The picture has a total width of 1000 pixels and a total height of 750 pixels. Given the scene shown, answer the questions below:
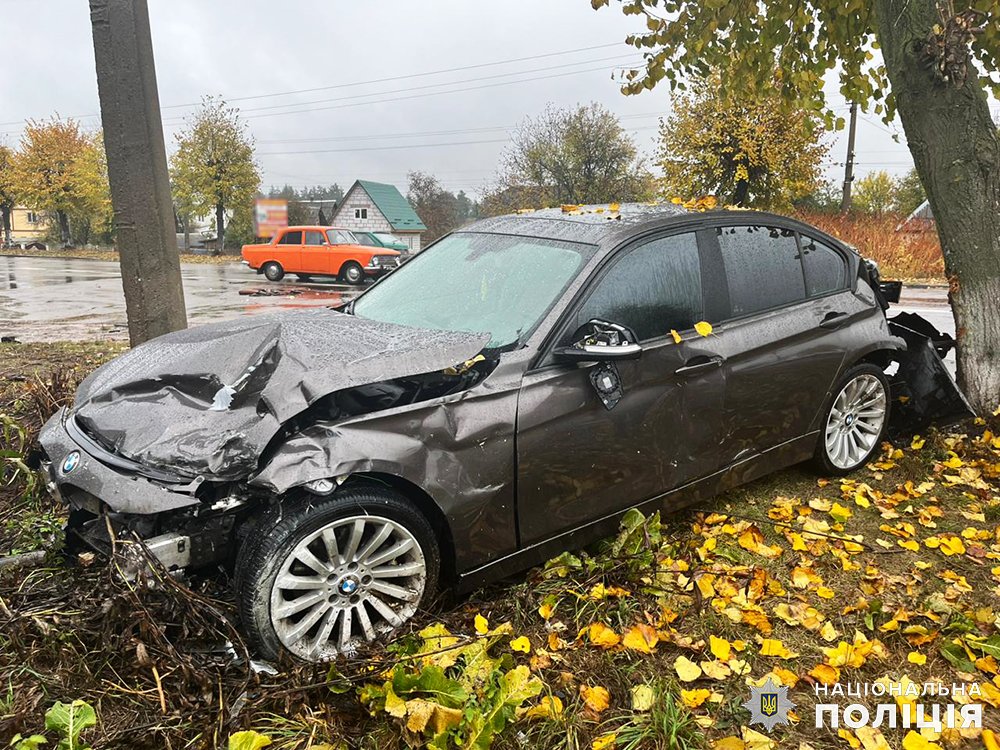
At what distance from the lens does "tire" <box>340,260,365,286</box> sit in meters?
→ 21.1

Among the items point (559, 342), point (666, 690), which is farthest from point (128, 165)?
point (666, 690)

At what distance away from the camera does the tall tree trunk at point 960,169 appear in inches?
172

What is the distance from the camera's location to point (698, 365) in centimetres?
324

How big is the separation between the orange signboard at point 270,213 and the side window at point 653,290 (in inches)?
856

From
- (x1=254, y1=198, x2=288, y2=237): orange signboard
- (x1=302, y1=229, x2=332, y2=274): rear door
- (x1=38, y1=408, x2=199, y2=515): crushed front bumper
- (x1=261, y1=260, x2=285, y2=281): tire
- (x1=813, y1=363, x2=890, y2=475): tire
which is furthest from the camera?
(x1=254, y1=198, x2=288, y2=237): orange signboard

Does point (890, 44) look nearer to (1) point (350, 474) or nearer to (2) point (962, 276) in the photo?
(2) point (962, 276)

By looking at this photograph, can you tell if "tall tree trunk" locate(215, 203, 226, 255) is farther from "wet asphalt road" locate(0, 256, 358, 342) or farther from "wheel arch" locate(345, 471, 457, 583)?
"wheel arch" locate(345, 471, 457, 583)

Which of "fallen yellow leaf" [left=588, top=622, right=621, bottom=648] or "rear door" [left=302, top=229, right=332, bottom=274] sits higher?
"rear door" [left=302, top=229, right=332, bottom=274]

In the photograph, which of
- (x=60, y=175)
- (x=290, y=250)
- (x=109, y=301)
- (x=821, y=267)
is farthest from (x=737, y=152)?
(x=60, y=175)

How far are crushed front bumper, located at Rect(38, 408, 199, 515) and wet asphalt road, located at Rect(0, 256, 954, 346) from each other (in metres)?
4.73

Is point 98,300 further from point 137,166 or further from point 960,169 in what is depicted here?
point 960,169

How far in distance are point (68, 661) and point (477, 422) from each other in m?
1.56

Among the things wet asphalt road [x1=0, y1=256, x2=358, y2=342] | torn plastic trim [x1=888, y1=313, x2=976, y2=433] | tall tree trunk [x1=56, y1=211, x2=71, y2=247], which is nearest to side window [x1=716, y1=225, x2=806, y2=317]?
torn plastic trim [x1=888, y1=313, x2=976, y2=433]

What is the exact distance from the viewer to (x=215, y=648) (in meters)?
2.38
